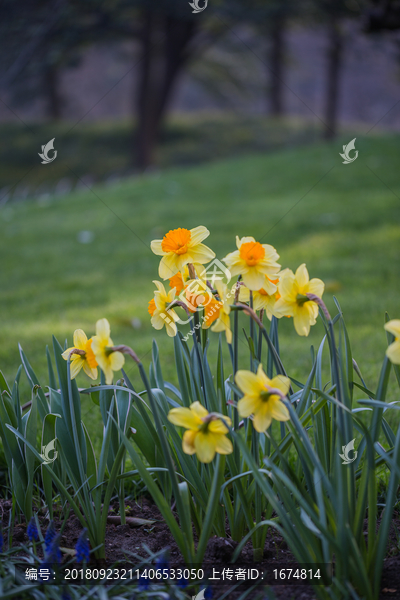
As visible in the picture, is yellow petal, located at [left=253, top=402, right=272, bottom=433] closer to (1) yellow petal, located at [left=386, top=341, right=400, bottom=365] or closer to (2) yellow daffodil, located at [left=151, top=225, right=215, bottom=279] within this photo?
(1) yellow petal, located at [left=386, top=341, right=400, bottom=365]

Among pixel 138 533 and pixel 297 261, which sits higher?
pixel 297 261

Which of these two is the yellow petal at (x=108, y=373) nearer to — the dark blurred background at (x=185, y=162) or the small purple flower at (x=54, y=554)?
the small purple flower at (x=54, y=554)

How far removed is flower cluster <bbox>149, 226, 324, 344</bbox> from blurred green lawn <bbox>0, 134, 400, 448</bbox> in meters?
0.98

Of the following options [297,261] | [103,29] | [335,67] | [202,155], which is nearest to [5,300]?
[297,261]

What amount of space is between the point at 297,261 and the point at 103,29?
6804 millimetres

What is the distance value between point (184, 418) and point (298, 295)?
33 cm

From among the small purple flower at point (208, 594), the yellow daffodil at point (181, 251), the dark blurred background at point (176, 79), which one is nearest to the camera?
the small purple flower at point (208, 594)

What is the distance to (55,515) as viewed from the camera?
1301 millimetres

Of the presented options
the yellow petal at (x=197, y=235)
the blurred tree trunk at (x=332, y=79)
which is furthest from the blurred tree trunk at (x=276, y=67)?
the yellow petal at (x=197, y=235)

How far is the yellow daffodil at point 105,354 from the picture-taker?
0.90 meters

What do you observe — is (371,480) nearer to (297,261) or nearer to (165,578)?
(165,578)

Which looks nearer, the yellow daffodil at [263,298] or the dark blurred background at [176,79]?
the yellow daffodil at [263,298]

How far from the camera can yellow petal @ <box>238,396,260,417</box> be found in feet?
2.69

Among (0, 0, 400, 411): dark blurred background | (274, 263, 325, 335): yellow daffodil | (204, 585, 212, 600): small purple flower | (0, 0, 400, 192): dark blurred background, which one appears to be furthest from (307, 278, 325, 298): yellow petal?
(0, 0, 400, 192): dark blurred background
